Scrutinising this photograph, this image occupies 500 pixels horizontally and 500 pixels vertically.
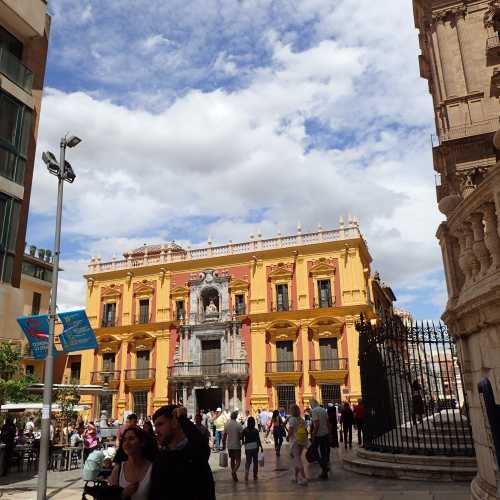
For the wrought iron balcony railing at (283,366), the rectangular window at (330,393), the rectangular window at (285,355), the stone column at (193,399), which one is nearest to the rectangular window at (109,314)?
the stone column at (193,399)

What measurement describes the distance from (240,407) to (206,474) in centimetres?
2813

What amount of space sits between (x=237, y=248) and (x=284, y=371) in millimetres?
9023

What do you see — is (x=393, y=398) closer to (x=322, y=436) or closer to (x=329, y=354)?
(x=322, y=436)

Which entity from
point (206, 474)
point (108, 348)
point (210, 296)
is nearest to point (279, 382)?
point (210, 296)

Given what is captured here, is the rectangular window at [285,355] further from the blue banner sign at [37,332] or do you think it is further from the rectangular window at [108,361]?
the blue banner sign at [37,332]

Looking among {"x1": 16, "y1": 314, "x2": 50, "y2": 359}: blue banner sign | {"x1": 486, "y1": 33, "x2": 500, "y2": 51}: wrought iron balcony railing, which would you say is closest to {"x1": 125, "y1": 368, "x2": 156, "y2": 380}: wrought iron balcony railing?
{"x1": 16, "y1": 314, "x2": 50, "y2": 359}: blue banner sign

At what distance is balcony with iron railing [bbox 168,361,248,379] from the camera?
3045 cm

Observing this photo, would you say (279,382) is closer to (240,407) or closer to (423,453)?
(240,407)

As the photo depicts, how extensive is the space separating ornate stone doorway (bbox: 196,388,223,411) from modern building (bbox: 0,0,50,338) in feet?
70.7

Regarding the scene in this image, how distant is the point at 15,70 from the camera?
39.2ft

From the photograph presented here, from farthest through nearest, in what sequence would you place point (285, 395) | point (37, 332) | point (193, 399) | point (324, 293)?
point (193, 399)
point (324, 293)
point (285, 395)
point (37, 332)

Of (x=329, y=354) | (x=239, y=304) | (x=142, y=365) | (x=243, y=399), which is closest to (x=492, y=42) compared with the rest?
(x=329, y=354)

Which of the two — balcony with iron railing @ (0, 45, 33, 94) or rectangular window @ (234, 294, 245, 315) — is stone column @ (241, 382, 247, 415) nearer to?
rectangular window @ (234, 294, 245, 315)

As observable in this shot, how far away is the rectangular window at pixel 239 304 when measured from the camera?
3243 cm
